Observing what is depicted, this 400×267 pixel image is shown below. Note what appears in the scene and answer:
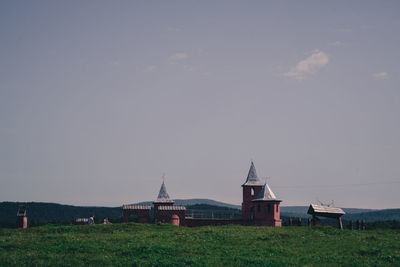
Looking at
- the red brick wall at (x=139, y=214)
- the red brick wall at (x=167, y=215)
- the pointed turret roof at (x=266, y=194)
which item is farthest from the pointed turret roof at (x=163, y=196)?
the pointed turret roof at (x=266, y=194)

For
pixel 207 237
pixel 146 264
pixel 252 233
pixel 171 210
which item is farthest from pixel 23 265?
pixel 171 210

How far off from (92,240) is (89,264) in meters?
6.20

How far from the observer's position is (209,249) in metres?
24.8

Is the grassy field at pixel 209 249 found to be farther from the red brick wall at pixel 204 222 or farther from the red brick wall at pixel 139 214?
the red brick wall at pixel 139 214

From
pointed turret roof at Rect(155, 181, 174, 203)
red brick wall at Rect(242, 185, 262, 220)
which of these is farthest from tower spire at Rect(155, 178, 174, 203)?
red brick wall at Rect(242, 185, 262, 220)

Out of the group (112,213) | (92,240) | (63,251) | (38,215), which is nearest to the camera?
(63,251)

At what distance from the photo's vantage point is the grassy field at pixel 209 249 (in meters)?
21.7

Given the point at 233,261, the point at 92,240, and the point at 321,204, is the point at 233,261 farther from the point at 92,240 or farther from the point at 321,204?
the point at 321,204

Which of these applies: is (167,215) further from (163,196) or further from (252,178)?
(252,178)

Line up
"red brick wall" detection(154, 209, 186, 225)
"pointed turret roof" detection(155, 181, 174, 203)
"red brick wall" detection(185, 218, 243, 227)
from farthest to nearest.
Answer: "pointed turret roof" detection(155, 181, 174, 203) → "red brick wall" detection(185, 218, 243, 227) → "red brick wall" detection(154, 209, 186, 225)

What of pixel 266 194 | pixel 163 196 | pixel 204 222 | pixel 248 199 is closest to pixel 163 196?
pixel 163 196

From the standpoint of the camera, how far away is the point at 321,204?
41688 mm

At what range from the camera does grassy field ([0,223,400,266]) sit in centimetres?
2166

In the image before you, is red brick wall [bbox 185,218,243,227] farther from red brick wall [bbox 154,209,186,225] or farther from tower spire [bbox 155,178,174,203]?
tower spire [bbox 155,178,174,203]
